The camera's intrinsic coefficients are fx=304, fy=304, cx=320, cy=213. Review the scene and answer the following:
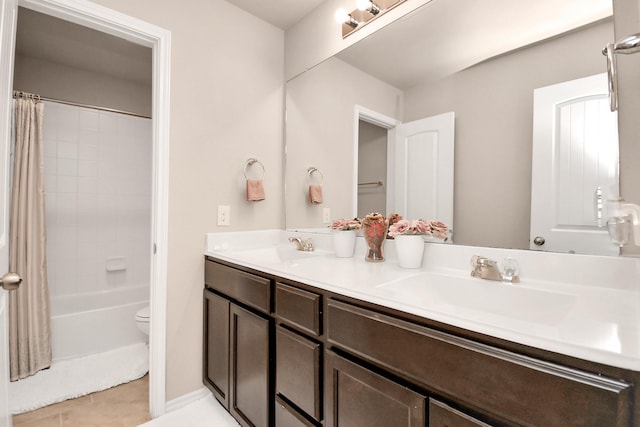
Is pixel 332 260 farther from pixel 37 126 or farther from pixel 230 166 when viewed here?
pixel 37 126

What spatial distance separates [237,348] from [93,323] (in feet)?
6.04

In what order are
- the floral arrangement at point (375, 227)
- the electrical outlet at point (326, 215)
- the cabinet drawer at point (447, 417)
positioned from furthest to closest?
the electrical outlet at point (326, 215)
the floral arrangement at point (375, 227)
the cabinet drawer at point (447, 417)

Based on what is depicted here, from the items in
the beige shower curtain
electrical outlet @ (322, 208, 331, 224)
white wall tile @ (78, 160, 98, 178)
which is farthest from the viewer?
white wall tile @ (78, 160, 98, 178)

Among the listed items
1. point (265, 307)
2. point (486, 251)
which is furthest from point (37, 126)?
point (486, 251)

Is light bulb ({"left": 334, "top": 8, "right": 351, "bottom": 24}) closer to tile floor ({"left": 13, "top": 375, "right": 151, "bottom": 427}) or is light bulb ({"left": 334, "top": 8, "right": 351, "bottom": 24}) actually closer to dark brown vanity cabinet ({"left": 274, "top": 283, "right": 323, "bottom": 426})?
dark brown vanity cabinet ({"left": 274, "top": 283, "right": 323, "bottom": 426})

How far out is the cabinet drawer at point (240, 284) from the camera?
52.8 inches

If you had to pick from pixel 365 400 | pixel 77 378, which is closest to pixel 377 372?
pixel 365 400

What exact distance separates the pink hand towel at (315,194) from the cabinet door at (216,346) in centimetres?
82

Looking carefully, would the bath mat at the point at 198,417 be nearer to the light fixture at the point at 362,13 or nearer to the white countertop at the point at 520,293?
the white countertop at the point at 520,293

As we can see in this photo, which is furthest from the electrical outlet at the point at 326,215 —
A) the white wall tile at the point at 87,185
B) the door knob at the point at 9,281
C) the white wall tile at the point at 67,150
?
the white wall tile at the point at 67,150

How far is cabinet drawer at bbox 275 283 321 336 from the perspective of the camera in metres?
1.09

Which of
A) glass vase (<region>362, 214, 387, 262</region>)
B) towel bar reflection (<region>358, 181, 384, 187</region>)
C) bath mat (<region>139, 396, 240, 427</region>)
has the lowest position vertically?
bath mat (<region>139, 396, 240, 427</region>)

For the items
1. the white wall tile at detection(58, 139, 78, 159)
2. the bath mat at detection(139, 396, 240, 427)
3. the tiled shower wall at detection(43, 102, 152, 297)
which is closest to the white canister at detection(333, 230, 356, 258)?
the bath mat at detection(139, 396, 240, 427)

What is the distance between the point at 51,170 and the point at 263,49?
6.85 feet
